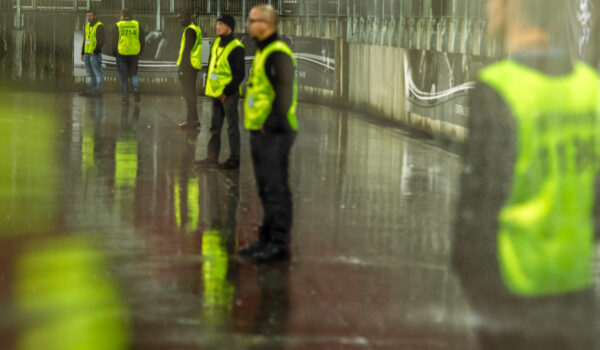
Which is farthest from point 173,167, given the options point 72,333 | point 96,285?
point 72,333

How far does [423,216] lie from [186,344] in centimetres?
445

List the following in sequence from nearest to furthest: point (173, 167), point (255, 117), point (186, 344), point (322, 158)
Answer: point (186, 344) < point (255, 117) < point (173, 167) < point (322, 158)

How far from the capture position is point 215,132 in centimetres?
1262

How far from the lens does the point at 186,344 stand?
559 cm

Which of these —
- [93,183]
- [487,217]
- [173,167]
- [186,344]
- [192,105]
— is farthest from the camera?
[192,105]

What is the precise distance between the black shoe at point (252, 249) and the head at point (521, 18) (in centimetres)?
500

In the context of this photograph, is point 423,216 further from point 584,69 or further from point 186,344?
point 584,69

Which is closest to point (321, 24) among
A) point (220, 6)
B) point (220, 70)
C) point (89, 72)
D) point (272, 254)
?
point (220, 6)

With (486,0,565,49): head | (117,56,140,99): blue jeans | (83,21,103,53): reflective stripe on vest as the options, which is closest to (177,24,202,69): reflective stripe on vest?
(117,56,140,99): blue jeans

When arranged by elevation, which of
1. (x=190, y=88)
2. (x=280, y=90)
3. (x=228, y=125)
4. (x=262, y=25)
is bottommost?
(x=228, y=125)

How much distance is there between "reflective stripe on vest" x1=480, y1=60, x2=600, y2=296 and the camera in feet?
9.89

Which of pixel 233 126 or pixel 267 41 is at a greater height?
pixel 267 41

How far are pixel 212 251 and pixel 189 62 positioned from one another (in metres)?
9.00

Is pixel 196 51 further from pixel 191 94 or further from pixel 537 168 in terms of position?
pixel 537 168
